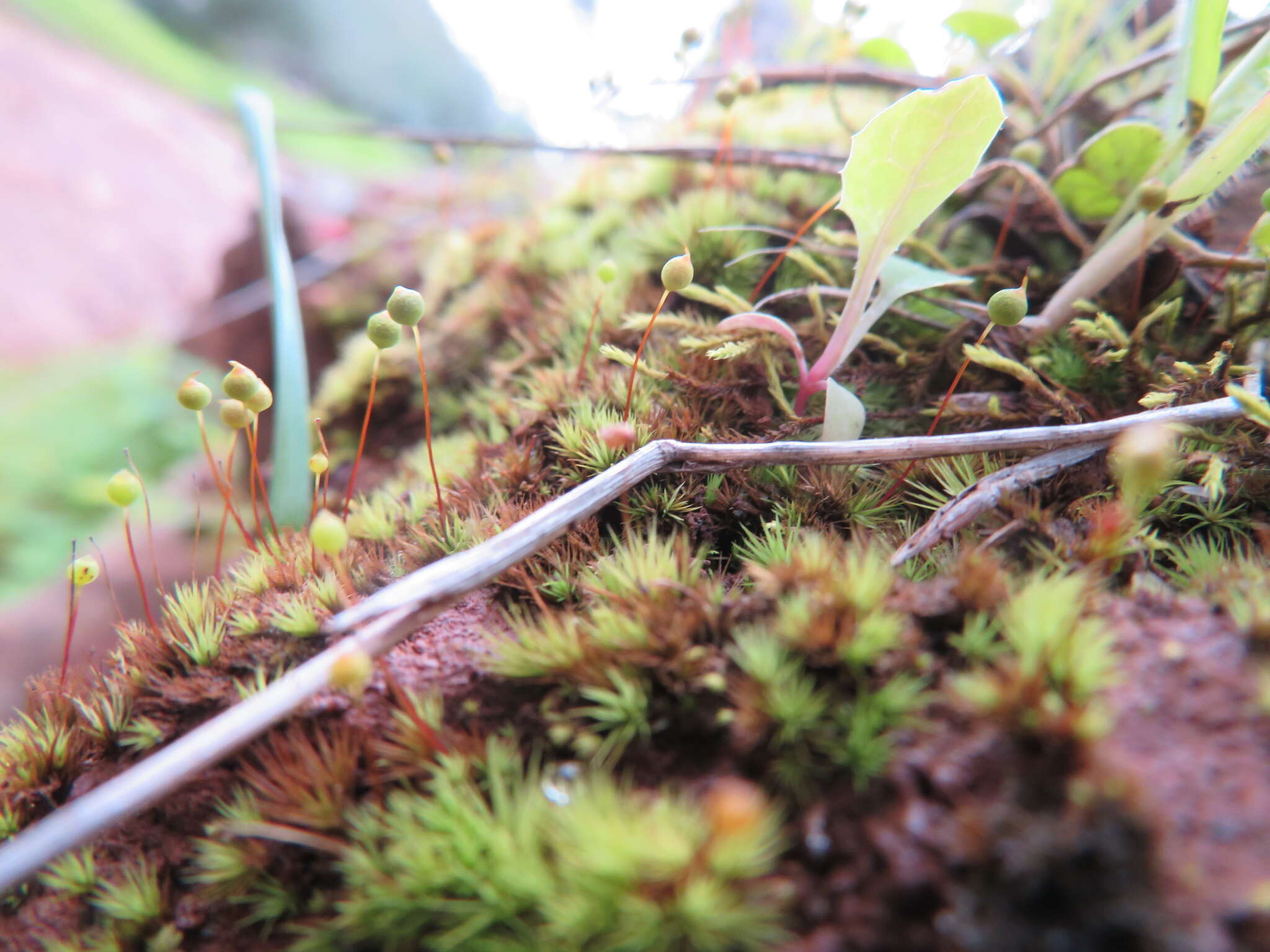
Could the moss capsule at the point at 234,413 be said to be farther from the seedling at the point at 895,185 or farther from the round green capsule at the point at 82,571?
the seedling at the point at 895,185

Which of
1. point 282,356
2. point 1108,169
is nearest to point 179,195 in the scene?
point 282,356

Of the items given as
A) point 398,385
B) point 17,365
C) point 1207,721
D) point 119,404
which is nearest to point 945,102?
point 1207,721

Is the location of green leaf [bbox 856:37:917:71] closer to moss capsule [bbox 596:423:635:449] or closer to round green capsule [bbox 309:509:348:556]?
moss capsule [bbox 596:423:635:449]

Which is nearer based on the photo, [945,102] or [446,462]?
[945,102]

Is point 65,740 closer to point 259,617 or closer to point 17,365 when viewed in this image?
point 259,617

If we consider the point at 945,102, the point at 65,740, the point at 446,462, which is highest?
the point at 945,102

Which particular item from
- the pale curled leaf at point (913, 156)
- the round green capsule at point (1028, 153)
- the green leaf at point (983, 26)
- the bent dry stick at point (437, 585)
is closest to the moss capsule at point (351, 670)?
the bent dry stick at point (437, 585)
